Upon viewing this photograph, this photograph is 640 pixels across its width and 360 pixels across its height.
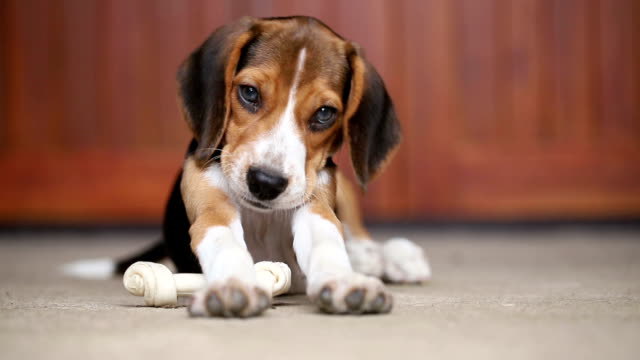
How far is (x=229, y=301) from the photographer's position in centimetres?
214

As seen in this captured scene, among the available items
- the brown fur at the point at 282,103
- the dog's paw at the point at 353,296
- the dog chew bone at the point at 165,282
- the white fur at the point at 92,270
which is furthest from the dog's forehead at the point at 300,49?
the white fur at the point at 92,270

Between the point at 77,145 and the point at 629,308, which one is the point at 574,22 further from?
the point at 629,308

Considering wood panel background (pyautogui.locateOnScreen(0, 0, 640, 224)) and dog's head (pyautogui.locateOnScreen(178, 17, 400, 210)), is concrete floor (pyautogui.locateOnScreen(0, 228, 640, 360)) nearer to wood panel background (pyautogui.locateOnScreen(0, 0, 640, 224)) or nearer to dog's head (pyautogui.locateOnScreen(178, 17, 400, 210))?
dog's head (pyautogui.locateOnScreen(178, 17, 400, 210))

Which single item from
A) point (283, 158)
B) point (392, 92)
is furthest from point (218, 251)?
point (392, 92)

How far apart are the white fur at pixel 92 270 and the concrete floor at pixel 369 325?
203mm

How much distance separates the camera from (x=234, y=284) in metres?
2.18

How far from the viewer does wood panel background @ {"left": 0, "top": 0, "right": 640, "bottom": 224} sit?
6102 mm

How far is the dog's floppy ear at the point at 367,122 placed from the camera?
3.01 metres

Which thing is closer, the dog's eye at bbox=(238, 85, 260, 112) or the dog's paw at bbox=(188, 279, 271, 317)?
the dog's paw at bbox=(188, 279, 271, 317)

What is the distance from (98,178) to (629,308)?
173 inches

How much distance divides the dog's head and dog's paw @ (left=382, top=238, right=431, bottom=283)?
1.97 ft

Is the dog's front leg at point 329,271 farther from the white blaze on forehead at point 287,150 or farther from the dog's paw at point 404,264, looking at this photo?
the dog's paw at point 404,264

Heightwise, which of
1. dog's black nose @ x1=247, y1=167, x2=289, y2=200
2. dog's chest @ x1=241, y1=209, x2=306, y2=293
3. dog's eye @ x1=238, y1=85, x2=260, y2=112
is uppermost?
dog's eye @ x1=238, y1=85, x2=260, y2=112

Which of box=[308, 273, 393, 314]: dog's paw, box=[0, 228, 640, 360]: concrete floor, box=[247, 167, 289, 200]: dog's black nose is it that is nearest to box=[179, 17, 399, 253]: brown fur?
box=[247, 167, 289, 200]: dog's black nose
